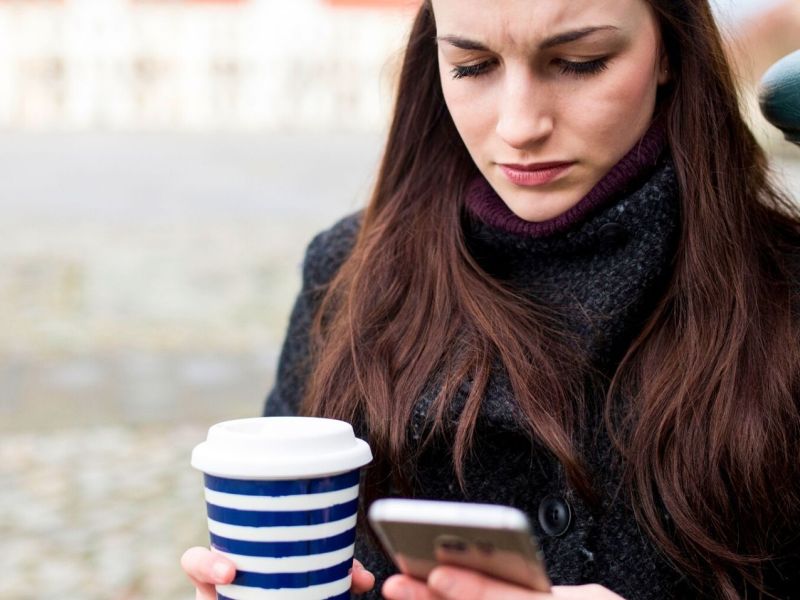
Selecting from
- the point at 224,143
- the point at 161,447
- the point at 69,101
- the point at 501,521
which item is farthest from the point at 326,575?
the point at 69,101

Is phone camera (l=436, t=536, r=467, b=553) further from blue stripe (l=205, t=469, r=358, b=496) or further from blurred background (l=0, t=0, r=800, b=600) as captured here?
blurred background (l=0, t=0, r=800, b=600)

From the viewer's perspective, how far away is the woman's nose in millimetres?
1648

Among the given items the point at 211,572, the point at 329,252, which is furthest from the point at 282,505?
the point at 329,252

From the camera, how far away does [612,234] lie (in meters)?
1.75

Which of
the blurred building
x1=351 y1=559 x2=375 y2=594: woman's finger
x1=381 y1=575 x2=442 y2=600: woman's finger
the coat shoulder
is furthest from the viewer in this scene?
the blurred building

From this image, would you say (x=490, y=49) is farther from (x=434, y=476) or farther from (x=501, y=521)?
(x=501, y=521)

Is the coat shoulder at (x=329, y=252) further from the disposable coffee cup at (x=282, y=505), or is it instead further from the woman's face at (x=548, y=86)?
the disposable coffee cup at (x=282, y=505)

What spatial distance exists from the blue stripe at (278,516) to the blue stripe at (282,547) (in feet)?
0.07

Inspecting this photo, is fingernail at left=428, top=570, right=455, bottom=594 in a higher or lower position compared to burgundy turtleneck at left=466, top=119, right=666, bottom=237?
lower

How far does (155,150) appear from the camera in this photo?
60.2ft

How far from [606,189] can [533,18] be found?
27 cm

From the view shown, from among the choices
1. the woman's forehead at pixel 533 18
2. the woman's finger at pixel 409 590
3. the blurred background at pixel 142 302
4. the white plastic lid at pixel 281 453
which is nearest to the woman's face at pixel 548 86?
the woman's forehead at pixel 533 18

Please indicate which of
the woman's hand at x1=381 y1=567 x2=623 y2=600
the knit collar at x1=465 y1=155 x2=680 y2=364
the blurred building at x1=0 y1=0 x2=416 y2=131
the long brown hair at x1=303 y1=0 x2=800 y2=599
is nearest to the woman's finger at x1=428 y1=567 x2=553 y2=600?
the woman's hand at x1=381 y1=567 x2=623 y2=600

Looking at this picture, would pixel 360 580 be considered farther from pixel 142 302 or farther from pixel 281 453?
pixel 142 302
